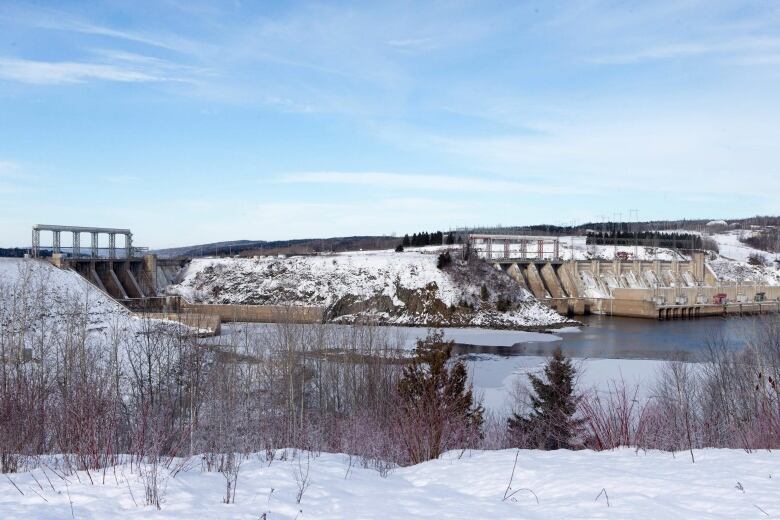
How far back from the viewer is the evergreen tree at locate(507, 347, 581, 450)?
11453 mm

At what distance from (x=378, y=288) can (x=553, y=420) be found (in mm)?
39920

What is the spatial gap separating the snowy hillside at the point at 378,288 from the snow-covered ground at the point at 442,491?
126ft

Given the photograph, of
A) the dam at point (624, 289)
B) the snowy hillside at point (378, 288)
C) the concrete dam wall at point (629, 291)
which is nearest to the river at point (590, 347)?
the snowy hillside at point (378, 288)

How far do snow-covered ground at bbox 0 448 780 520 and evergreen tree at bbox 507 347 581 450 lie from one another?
3.47m

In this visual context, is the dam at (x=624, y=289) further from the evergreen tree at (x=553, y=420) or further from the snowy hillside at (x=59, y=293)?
the evergreen tree at (x=553, y=420)

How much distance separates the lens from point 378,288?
2041 inches

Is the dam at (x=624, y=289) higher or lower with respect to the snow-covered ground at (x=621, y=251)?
lower

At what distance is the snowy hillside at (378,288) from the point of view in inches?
1885

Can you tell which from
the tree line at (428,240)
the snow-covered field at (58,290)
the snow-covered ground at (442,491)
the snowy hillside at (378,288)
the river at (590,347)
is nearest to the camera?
the snow-covered ground at (442,491)

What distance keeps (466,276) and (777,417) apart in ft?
144

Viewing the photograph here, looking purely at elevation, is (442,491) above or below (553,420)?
above

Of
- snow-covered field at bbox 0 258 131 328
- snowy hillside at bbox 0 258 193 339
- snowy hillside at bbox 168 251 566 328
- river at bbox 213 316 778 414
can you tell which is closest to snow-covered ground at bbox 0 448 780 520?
river at bbox 213 316 778 414

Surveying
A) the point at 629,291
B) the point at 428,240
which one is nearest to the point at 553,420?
the point at 629,291

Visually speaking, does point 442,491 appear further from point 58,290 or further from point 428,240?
point 428,240
